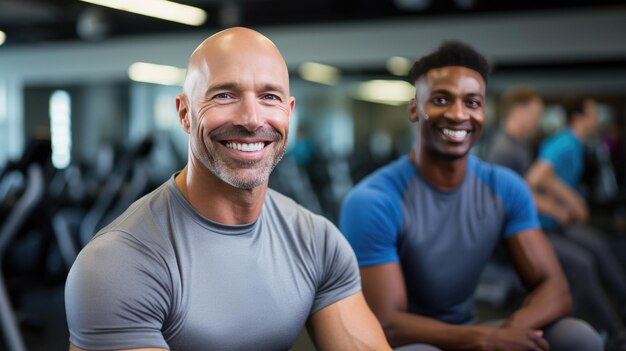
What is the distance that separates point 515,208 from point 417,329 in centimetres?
44

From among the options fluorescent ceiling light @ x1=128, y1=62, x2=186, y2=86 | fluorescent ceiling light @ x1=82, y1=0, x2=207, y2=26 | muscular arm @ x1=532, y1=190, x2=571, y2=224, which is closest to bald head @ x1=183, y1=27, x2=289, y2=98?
muscular arm @ x1=532, y1=190, x2=571, y2=224

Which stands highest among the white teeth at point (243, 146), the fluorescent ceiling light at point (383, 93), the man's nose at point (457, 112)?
the man's nose at point (457, 112)

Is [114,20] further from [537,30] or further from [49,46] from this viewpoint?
[537,30]

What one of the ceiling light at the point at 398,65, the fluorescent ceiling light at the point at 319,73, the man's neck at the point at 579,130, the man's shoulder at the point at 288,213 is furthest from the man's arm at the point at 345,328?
the fluorescent ceiling light at the point at 319,73

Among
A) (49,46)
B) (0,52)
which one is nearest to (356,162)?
(49,46)

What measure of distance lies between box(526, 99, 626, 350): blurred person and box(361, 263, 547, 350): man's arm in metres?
1.37

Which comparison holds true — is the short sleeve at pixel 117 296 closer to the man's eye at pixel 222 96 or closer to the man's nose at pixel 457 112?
the man's eye at pixel 222 96

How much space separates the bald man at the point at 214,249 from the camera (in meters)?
1.01

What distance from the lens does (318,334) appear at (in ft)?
4.10

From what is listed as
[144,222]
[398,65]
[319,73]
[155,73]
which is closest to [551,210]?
[144,222]

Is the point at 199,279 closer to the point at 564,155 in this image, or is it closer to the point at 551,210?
the point at 551,210

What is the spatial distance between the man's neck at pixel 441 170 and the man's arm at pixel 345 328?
535 mm

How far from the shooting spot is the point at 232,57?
43.2 inches

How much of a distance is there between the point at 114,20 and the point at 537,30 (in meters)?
4.94
